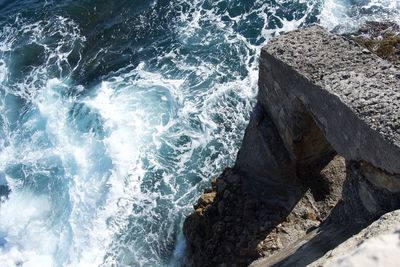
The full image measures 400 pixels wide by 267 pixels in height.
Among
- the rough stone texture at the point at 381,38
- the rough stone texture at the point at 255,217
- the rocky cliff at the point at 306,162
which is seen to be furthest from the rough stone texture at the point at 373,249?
the rough stone texture at the point at 381,38

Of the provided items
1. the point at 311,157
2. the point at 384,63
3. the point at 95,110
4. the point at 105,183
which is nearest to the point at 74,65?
the point at 95,110

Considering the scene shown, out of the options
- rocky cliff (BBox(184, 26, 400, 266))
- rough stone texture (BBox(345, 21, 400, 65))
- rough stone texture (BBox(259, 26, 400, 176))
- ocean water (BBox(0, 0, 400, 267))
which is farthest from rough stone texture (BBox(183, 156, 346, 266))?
rough stone texture (BBox(345, 21, 400, 65))

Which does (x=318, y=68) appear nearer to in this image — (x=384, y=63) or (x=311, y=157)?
(x=384, y=63)

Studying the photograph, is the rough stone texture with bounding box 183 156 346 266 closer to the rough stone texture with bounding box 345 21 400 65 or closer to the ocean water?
the ocean water

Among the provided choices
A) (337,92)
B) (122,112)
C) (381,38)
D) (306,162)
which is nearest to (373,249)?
(337,92)

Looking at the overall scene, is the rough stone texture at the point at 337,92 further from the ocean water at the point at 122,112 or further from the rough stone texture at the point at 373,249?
the ocean water at the point at 122,112

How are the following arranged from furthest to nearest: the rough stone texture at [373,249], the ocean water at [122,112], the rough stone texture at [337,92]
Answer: the ocean water at [122,112] < the rough stone texture at [337,92] < the rough stone texture at [373,249]

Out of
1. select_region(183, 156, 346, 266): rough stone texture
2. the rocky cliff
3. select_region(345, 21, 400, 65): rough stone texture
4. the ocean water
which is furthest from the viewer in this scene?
select_region(345, 21, 400, 65): rough stone texture
